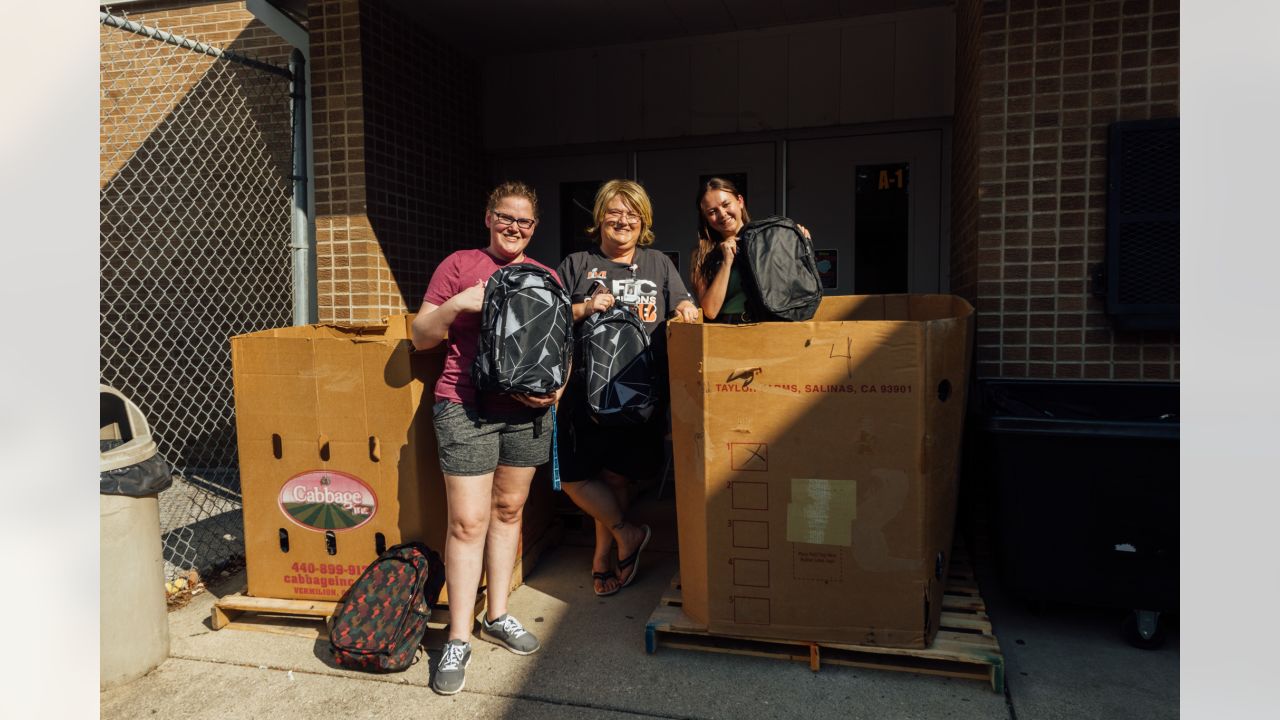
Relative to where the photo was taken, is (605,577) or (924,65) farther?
(924,65)

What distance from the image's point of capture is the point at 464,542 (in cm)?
295

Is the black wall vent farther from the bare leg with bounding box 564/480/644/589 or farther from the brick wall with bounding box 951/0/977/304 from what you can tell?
the bare leg with bounding box 564/480/644/589

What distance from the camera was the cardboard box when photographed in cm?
326

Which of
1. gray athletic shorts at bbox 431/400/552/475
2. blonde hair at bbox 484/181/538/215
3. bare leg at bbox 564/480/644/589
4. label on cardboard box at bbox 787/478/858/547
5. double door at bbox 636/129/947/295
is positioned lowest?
bare leg at bbox 564/480/644/589

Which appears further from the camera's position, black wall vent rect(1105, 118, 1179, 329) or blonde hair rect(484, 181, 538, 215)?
black wall vent rect(1105, 118, 1179, 329)

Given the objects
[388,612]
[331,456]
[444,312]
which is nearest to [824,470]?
[444,312]

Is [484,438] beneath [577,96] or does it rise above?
beneath

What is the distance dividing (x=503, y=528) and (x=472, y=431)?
0.48m

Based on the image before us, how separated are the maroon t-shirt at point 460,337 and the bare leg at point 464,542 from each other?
0.31 meters

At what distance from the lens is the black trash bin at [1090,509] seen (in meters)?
2.95

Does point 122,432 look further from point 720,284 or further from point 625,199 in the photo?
point 720,284

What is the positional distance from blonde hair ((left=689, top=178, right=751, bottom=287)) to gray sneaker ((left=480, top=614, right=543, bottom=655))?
1661 mm

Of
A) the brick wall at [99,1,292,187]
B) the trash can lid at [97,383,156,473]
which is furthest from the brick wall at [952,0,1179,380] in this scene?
the brick wall at [99,1,292,187]

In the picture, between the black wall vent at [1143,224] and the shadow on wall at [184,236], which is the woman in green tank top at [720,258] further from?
the shadow on wall at [184,236]
